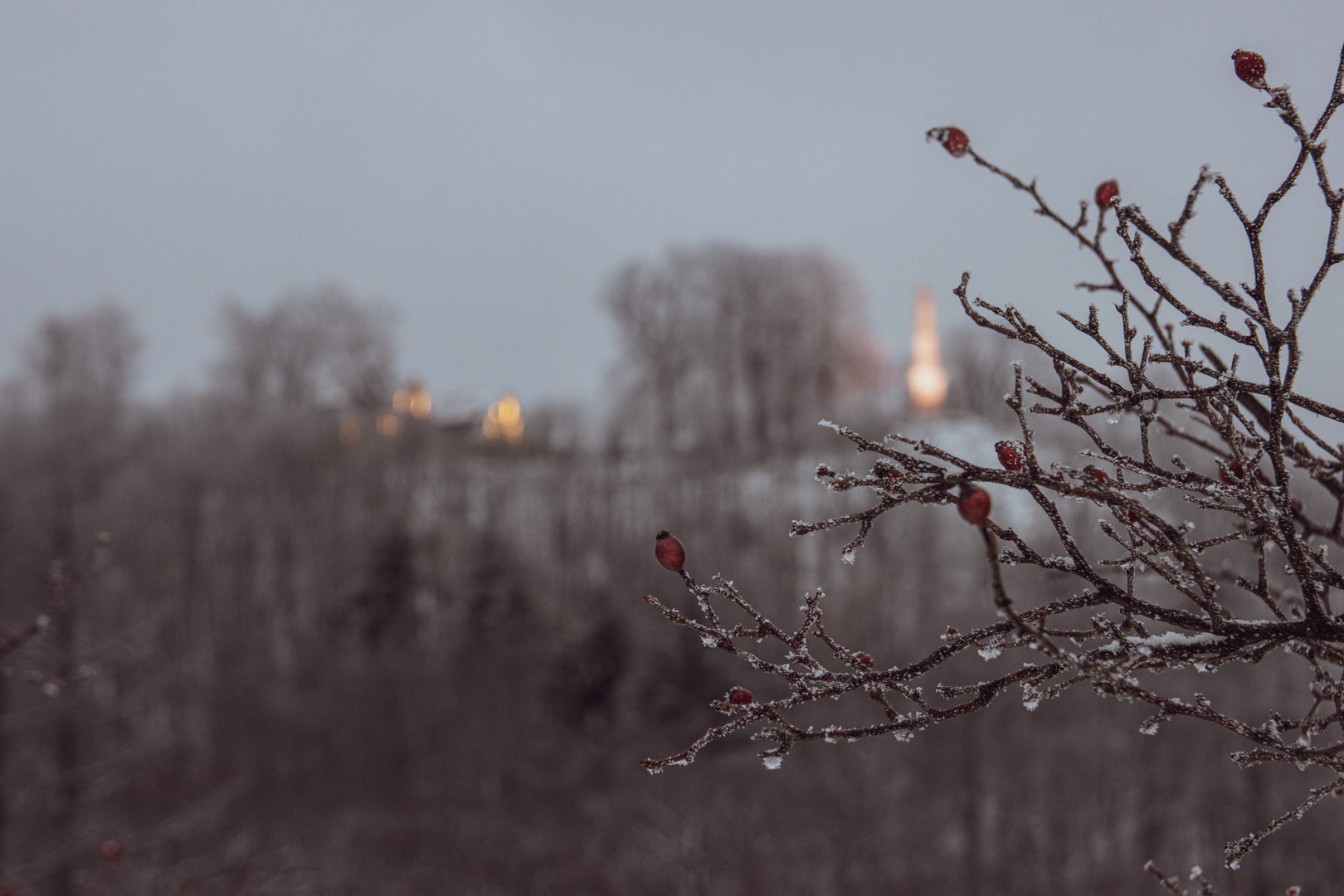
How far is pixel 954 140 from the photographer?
4.84 ft

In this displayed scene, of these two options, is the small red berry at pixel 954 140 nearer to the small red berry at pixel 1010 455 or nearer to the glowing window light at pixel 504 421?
the small red berry at pixel 1010 455

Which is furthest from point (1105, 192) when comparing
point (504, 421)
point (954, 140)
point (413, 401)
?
point (413, 401)

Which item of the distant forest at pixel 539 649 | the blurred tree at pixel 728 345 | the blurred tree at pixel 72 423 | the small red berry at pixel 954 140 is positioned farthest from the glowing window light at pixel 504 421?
the small red berry at pixel 954 140

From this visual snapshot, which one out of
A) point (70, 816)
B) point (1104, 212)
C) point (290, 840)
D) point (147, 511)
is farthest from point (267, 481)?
point (1104, 212)

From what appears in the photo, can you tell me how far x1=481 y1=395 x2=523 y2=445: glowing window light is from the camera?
28.0 m

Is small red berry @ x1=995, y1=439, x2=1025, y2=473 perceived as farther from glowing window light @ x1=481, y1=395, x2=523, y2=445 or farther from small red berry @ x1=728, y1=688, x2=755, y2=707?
glowing window light @ x1=481, y1=395, x2=523, y2=445

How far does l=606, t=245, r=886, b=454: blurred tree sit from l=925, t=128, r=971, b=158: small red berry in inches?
966

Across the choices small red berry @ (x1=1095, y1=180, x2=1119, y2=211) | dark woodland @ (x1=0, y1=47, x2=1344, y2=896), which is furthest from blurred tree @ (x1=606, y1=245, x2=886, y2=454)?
small red berry @ (x1=1095, y1=180, x2=1119, y2=211)

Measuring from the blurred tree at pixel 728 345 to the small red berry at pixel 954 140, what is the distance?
24525 mm

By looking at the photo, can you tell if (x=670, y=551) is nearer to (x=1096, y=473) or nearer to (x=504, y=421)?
(x=1096, y=473)

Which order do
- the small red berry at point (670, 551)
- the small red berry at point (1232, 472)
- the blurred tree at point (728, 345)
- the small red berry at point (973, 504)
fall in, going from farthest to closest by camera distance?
the blurred tree at point (728, 345) → the small red berry at point (1232, 472) → the small red berry at point (670, 551) → the small red berry at point (973, 504)

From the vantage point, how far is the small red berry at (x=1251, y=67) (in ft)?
3.57

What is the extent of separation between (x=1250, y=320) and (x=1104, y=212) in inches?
20.1

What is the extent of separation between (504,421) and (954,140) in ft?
92.8
